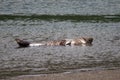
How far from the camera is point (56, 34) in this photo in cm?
2852

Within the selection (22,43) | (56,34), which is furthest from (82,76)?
(56,34)

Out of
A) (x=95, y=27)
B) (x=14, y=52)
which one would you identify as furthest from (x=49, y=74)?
(x=95, y=27)

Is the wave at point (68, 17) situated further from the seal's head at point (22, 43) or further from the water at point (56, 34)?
the seal's head at point (22, 43)

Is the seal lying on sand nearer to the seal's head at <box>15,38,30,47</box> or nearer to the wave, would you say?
the seal's head at <box>15,38,30,47</box>

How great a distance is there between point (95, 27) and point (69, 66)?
505 inches

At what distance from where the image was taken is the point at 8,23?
33219 millimetres

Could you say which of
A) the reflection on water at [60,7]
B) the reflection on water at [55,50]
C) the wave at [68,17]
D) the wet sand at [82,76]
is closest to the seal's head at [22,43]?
the reflection on water at [55,50]

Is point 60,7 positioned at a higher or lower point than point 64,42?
lower

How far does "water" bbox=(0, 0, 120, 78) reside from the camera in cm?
1945

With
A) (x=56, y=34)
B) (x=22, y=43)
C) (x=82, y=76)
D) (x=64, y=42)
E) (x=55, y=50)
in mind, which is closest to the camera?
(x=82, y=76)

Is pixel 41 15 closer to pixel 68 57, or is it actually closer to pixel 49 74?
pixel 68 57

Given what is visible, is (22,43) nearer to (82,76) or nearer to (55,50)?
(55,50)

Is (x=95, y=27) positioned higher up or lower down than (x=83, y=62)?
lower down

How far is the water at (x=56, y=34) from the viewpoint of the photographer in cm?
1945
